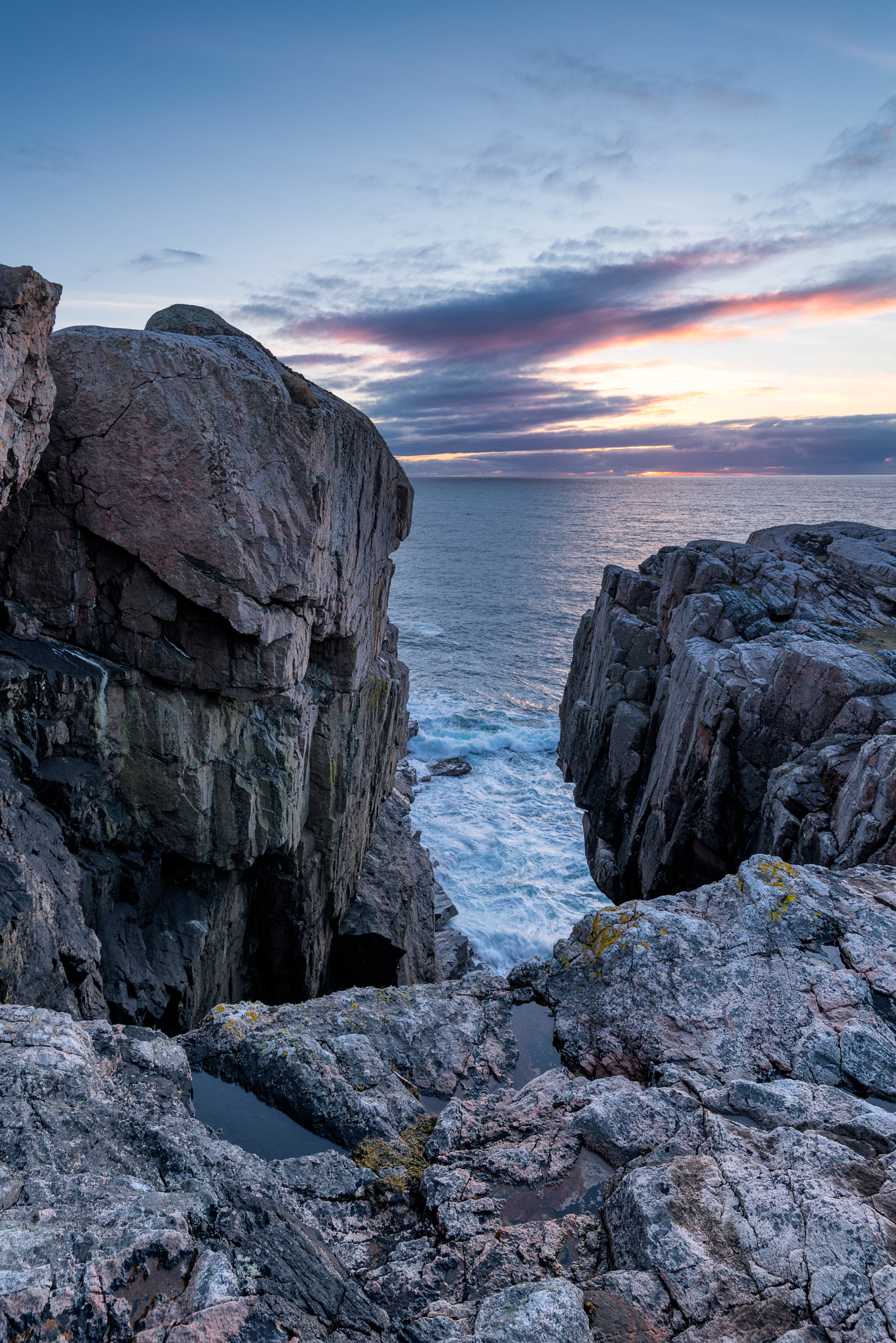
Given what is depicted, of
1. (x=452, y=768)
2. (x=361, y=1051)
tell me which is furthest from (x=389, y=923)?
(x=452, y=768)

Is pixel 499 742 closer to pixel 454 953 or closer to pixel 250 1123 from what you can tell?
pixel 454 953

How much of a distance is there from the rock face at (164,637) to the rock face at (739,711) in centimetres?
1460

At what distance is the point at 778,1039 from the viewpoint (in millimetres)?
8438

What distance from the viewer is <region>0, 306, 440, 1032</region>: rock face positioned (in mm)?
12383

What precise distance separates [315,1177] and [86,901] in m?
8.31

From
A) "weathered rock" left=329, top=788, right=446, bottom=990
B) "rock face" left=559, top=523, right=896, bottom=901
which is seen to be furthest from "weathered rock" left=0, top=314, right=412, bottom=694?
"rock face" left=559, top=523, right=896, bottom=901

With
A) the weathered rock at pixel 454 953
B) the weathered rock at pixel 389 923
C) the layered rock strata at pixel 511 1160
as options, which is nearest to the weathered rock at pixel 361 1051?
the layered rock strata at pixel 511 1160

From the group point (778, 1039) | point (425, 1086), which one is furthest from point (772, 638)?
point (425, 1086)

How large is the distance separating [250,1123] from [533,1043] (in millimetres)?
3805

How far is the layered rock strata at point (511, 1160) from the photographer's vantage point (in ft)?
15.3

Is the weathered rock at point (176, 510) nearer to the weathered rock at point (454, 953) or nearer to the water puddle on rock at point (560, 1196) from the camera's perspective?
the water puddle on rock at point (560, 1196)

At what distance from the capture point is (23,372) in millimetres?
10047

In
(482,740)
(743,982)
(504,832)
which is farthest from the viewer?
(482,740)

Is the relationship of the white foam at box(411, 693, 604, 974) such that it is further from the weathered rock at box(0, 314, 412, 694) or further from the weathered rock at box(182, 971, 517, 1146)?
the weathered rock at box(0, 314, 412, 694)
